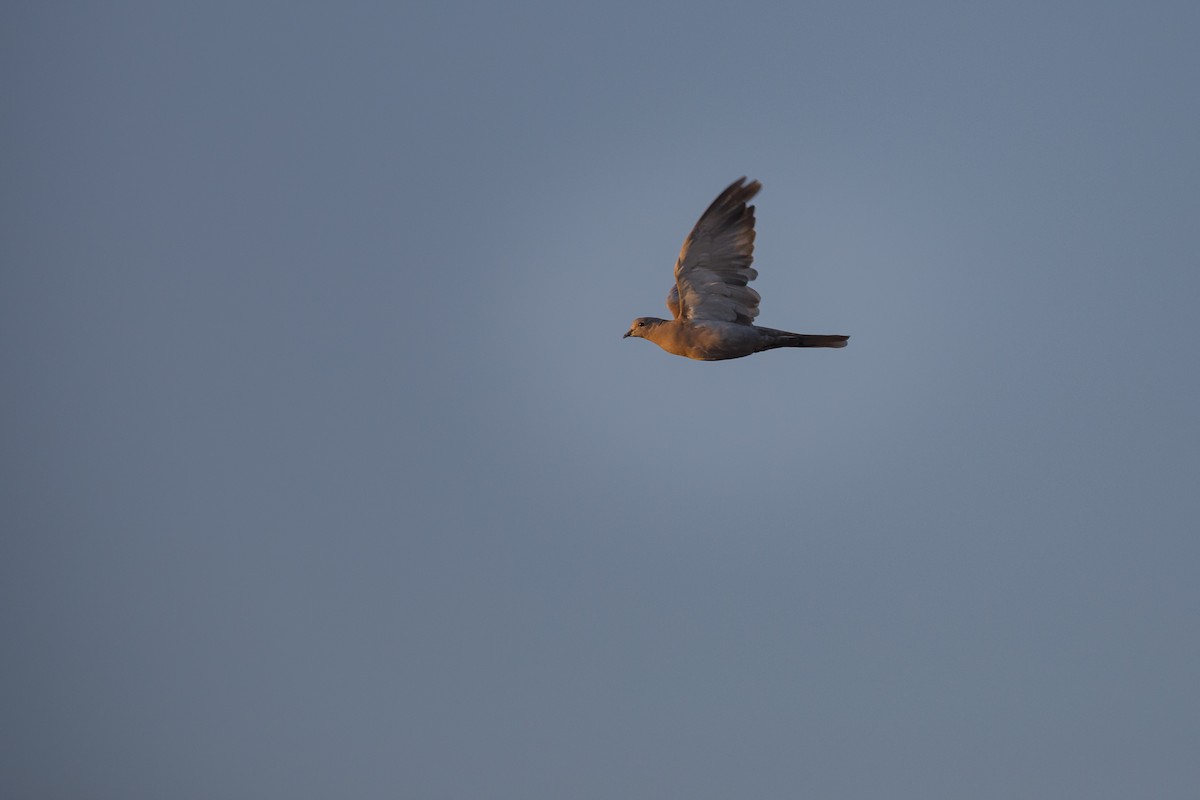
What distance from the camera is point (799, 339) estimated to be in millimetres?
25062

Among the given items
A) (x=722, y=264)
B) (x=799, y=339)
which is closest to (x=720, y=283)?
(x=722, y=264)

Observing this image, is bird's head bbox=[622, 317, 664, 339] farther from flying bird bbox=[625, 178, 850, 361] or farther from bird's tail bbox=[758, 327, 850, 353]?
bird's tail bbox=[758, 327, 850, 353]

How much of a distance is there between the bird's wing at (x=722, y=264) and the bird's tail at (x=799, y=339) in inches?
23.8

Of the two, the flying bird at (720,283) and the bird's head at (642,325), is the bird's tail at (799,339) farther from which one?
the bird's head at (642,325)

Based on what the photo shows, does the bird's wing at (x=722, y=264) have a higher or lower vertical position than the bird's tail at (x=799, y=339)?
higher

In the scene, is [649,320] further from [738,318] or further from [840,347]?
[840,347]

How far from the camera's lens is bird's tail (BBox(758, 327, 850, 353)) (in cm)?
2483

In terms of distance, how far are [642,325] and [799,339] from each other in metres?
3.54

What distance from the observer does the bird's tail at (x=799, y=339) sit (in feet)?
81.5

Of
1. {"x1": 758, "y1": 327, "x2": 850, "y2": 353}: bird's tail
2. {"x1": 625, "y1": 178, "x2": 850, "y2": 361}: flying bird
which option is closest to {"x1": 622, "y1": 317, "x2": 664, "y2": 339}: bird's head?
{"x1": 625, "y1": 178, "x2": 850, "y2": 361}: flying bird

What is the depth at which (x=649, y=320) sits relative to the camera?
2614 cm

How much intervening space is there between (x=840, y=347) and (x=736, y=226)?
137 inches

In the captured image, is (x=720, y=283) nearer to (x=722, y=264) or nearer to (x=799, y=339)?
(x=722, y=264)

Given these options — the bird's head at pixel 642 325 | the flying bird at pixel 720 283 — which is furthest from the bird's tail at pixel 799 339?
the bird's head at pixel 642 325
